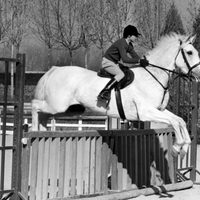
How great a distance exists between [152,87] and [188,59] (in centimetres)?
66

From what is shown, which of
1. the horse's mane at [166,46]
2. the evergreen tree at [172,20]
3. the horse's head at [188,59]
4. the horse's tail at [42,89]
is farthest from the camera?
the evergreen tree at [172,20]

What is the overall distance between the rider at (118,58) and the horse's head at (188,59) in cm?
50

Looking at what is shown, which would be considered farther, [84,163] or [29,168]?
[84,163]

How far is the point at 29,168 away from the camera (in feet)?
20.8

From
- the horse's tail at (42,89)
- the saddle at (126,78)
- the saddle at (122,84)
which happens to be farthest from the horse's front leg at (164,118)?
the horse's tail at (42,89)

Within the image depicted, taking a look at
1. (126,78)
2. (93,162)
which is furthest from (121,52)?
(93,162)

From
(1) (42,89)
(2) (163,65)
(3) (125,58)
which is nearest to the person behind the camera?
(3) (125,58)

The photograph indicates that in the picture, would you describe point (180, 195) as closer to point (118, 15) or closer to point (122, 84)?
point (122, 84)

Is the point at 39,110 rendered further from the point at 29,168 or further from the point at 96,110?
the point at 29,168

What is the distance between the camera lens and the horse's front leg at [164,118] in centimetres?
686

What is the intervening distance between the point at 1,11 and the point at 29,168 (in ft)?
74.3

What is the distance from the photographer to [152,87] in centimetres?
744

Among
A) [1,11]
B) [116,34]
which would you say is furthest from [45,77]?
[1,11]

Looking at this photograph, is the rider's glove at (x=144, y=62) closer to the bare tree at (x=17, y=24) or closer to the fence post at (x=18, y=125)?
the fence post at (x=18, y=125)
